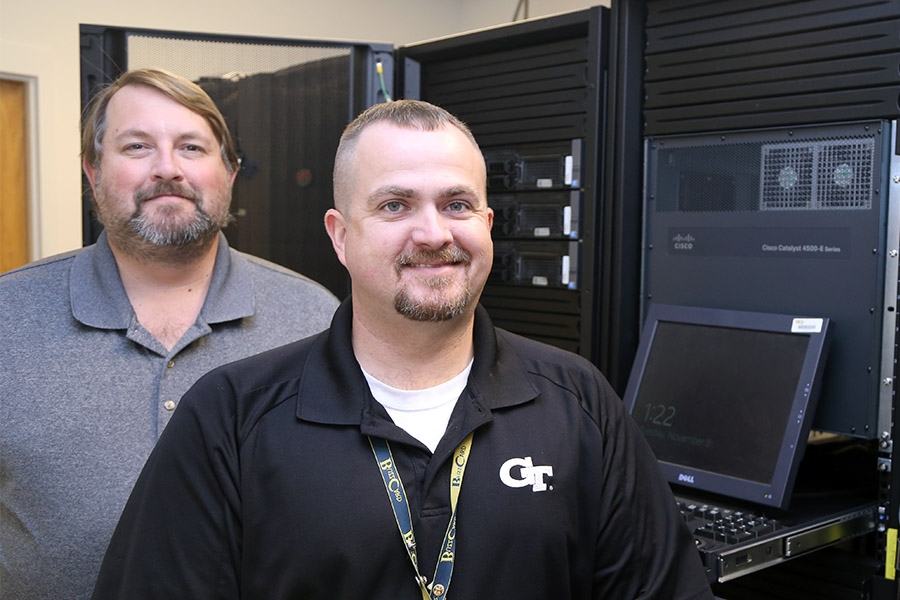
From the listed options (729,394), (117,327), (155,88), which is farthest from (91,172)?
(729,394)

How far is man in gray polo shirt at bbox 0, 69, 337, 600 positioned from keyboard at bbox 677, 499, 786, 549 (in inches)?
32.1

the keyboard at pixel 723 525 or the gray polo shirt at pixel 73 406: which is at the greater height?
the gray polo shirt at pixel 73 406

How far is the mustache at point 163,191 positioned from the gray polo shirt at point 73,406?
139 millimetres

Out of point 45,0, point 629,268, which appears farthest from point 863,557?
point 45,0

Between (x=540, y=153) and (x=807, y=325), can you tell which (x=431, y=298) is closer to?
(x=807, y=325)

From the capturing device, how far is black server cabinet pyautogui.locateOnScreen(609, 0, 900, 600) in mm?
1626

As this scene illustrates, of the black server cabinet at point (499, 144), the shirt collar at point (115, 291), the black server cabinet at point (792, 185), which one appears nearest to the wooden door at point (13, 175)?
the black server cabinet at point (499, 144)

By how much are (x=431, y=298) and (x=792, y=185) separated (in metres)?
0.96

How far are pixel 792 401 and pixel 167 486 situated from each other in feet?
3.80

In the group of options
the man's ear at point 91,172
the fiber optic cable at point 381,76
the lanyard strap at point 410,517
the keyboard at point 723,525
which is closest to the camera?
the lanyard strap at point 410,517

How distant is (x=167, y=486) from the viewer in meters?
1.15

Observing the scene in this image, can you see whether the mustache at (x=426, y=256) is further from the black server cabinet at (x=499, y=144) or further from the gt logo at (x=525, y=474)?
the black server cabinet at (x=499, y=144)

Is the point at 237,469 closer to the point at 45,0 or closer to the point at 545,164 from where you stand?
the point at 545,164

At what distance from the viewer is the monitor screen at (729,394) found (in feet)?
5.56
